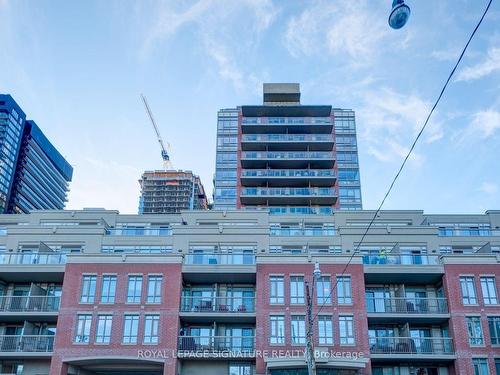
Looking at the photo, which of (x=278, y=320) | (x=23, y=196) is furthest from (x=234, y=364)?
(x=23, y=196)

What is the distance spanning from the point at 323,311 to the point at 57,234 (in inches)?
815

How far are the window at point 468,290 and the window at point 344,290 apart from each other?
699 cm

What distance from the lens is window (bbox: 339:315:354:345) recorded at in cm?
3117

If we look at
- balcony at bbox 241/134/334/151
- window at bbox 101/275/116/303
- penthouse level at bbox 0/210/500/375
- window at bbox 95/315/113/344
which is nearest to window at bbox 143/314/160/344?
penthouse level at bbox 0/210/500/375

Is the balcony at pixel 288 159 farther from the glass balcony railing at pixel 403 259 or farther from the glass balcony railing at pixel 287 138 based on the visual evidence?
the glass balcony railing at pixel 403 259

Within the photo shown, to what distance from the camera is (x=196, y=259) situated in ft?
114

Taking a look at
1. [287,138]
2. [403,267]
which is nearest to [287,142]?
[287,138]

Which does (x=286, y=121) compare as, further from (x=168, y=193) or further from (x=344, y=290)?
(x=168, y=193)

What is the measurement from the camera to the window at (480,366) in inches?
1203

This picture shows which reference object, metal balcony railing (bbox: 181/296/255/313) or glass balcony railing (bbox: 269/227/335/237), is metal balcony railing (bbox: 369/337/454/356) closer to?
metal balcony railing (bbox: 181/296/255/313)

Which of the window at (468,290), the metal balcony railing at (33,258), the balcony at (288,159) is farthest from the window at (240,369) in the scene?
the balcony at (288,159)

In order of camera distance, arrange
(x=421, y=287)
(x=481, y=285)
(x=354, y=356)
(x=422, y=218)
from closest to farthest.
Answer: (x=354, y=356), (x=481, y=285), (x=421, y=287), (x=422, y=218)

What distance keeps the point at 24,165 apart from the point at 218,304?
11426 centimetres

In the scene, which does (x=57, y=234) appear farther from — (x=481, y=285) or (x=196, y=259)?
(x=481, y=285)
